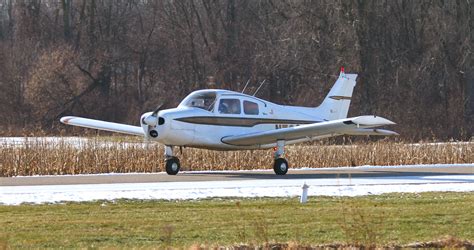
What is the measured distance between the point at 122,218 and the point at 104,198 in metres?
3.28

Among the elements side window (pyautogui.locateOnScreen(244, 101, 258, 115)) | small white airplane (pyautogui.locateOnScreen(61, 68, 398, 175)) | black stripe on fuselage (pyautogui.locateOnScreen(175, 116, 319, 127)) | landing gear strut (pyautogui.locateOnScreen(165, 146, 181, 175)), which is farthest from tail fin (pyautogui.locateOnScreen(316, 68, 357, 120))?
landing gear strut (pyautogui.locateOnScreen(165, 146, 181, 175))

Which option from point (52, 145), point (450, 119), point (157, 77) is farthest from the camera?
point (157, 77)

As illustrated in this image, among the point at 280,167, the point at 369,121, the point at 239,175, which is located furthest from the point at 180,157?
the point at 369,121

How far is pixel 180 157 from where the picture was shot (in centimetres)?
2994

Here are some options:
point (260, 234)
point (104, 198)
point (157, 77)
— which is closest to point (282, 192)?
point (104, 198)

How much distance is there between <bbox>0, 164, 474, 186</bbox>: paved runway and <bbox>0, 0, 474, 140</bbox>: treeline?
19070mm

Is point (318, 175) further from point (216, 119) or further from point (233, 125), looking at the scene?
point (216, 119)

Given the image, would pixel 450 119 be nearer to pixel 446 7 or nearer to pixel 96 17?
pixel 446 7

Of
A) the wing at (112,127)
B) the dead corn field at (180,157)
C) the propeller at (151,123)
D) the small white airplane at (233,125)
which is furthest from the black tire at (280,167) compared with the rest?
the wing at (112,127)

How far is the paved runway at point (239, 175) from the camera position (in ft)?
79.7

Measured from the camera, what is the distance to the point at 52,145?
95.9 feet

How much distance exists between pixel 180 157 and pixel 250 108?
3.10m

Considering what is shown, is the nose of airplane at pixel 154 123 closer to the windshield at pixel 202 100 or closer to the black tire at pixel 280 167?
the windshield at pixel 202 100

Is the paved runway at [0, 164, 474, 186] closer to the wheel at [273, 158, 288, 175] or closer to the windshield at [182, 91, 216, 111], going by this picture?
the wheel at [273, 158, 288, 175]
